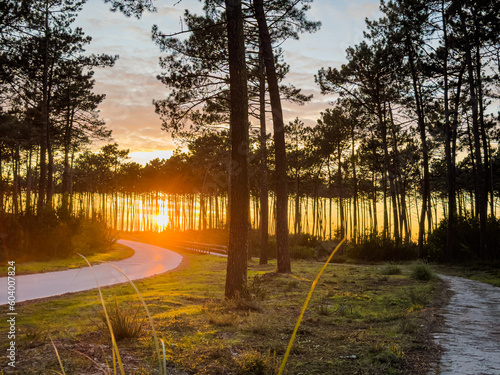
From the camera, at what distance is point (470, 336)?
5.11 metres

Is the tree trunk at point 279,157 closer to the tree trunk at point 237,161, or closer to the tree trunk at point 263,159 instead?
the tree trunk at point 263,159

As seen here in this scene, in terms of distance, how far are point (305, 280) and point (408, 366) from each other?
7.87 m

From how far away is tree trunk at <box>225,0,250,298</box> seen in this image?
792 cm

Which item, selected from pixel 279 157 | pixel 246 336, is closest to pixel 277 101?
pixel 279 157

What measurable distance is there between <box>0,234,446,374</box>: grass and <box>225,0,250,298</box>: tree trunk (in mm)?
541

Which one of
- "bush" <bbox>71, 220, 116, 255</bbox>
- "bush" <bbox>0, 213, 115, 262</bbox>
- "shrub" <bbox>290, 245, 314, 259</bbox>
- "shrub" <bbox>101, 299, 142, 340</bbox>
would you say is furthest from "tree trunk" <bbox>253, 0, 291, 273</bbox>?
"shrub" <bbox>290, 245, 314, 259</bbox>

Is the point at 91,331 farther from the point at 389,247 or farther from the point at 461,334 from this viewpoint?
the point at 389,247

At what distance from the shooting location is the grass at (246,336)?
12.5 ft

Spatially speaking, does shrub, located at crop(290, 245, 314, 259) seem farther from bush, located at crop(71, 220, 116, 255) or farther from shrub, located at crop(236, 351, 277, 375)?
shrub, located at crop(236, 351, 277, 375)

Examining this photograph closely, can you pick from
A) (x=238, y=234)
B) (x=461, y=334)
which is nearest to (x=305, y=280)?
(x=238, y=234)

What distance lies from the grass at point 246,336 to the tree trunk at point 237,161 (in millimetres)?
541

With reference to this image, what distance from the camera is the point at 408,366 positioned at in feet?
12.6

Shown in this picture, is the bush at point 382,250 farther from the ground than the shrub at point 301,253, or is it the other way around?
the bush at point 382,250

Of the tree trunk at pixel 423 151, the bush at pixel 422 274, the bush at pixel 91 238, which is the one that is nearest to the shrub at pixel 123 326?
the bush at pixel 422 274
